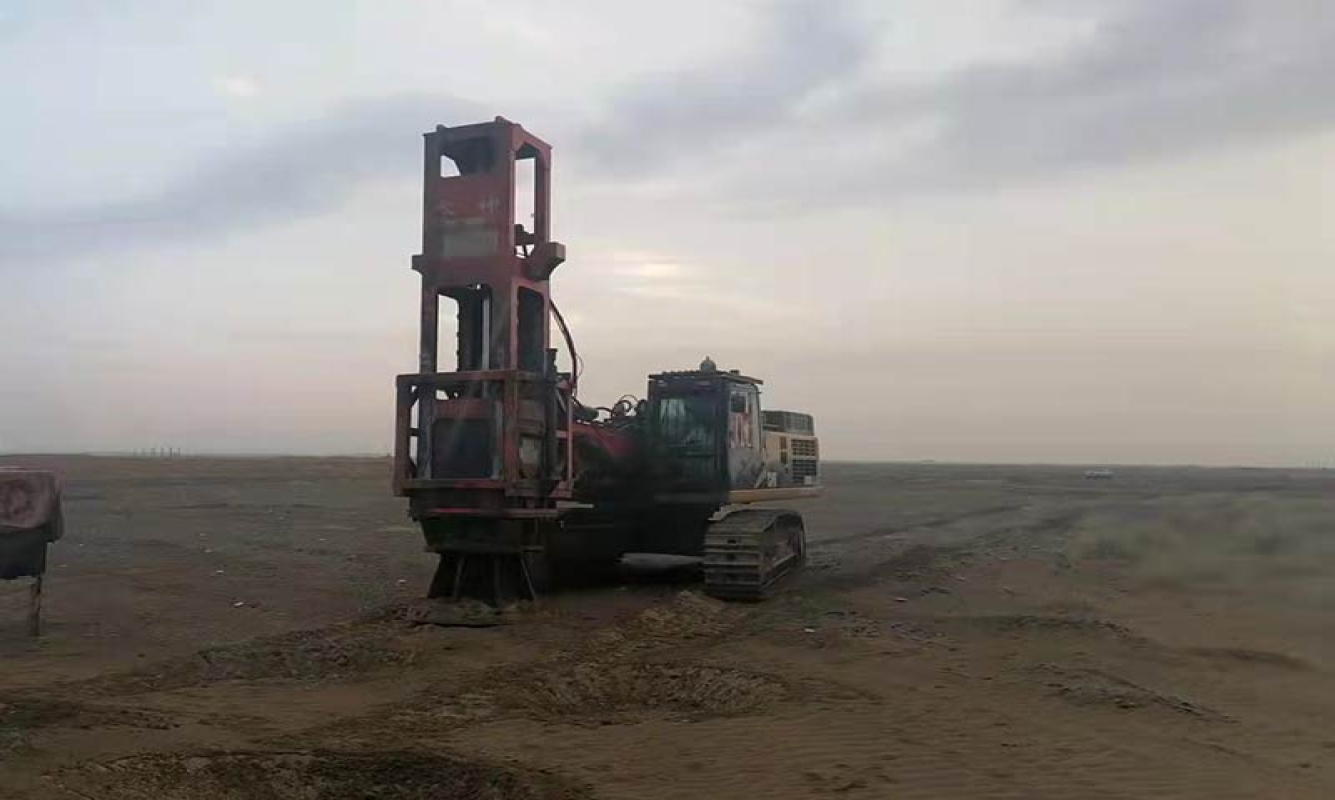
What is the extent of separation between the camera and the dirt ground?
6949mm

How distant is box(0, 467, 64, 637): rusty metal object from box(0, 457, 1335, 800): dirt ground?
31.2 inches

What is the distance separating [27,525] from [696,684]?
7.87 metres

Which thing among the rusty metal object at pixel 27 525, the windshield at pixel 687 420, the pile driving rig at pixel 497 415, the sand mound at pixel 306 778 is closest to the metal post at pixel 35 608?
the rusty metal object at pixel 27 525

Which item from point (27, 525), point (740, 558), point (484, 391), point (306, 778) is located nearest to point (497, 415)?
point (484, 391)

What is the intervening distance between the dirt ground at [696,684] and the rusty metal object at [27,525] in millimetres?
792

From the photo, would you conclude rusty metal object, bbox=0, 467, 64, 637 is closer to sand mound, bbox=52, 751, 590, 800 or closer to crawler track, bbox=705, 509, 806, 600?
sand mound, bbox=52, 751, 590, 800

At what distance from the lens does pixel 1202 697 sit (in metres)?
9.41

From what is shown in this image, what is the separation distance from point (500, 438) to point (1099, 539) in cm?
1604

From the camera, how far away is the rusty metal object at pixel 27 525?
1189cm

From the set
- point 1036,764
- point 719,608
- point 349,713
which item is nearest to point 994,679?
point 1036,764

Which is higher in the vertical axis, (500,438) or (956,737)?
(500,438)

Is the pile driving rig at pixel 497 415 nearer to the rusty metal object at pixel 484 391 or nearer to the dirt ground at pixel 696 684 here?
the rusty metal object at pixel 484 391

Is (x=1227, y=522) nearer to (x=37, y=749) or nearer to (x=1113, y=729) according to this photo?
(x=1113, y=729)

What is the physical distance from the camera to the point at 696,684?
31.6ft
